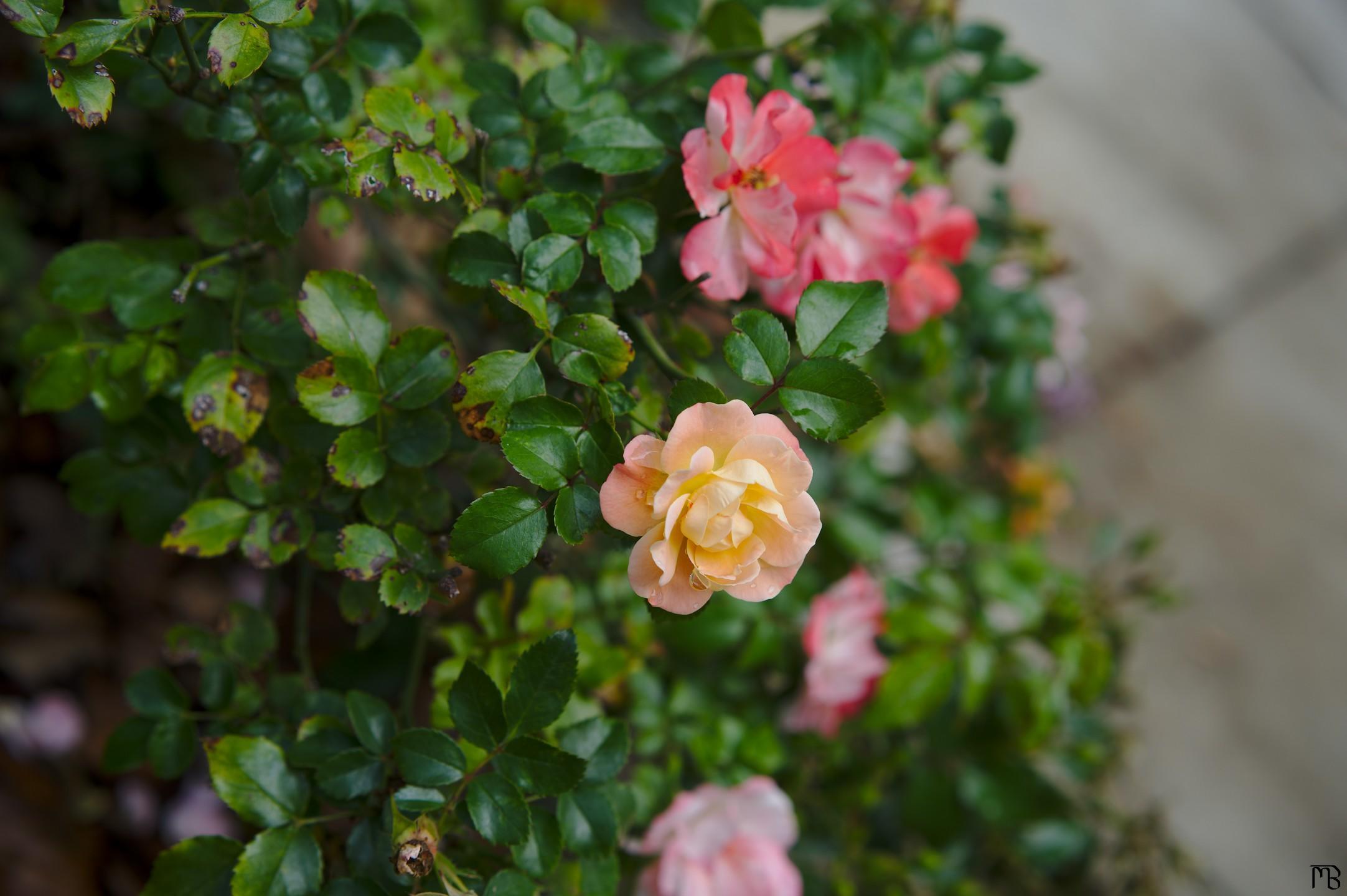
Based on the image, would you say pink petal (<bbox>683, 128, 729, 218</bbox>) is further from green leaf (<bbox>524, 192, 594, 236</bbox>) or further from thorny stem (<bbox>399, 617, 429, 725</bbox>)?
thorny stem (<bbox>399, 617, 429, 725</bbox>)

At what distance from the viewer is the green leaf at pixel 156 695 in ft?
2.17

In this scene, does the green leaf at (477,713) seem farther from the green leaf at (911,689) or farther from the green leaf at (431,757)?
the green leaf at (911,689)

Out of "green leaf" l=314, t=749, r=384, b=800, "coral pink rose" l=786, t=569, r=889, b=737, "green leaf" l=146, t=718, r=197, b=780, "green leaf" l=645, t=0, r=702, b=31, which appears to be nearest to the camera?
"green leaf" l=314, t=749, r=384, b=800

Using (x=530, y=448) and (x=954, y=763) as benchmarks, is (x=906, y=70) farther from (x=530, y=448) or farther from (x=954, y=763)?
(x=954, y=763)

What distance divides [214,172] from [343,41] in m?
0.80

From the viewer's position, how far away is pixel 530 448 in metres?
0.48

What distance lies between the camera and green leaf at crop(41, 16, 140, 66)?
0.46 metres

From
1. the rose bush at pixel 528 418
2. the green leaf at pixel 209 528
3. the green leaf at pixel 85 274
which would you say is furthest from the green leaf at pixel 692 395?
the green leaf at pixel 85 274

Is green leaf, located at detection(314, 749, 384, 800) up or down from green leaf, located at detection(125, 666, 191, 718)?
up

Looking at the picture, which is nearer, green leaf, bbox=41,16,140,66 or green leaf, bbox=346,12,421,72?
green leaf, bbox=41,16,140,66

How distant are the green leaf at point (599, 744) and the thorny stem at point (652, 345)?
245mm

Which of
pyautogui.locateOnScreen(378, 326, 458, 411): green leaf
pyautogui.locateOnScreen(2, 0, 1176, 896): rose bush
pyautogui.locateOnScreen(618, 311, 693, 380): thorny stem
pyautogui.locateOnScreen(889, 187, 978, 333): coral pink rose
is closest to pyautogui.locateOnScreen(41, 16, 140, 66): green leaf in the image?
pyautogui.locateOnScreen(2, 0, 1176, 896): rose bush

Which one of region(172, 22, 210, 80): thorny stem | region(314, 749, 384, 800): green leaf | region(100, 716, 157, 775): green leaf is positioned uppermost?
region(172, 22, 210, 80): thorny stem

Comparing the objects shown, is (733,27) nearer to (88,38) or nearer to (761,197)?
(761,197)
